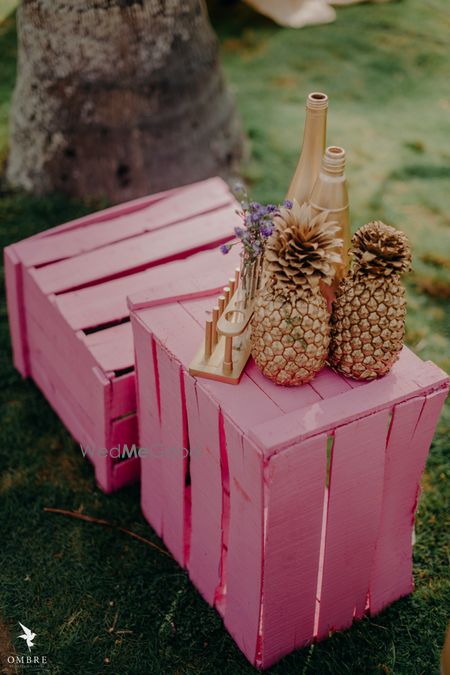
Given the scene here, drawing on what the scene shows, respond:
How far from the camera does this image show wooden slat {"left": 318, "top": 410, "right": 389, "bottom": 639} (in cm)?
225

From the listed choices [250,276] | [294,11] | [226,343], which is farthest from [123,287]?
[294,11]

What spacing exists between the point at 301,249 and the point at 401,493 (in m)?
0.98

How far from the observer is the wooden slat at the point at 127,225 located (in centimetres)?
340

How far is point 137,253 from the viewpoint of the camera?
11.1 ft

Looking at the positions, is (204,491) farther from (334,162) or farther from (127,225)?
(127,225)

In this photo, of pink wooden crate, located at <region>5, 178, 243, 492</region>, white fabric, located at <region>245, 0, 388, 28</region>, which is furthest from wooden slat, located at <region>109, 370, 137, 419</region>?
white fabric, located at <region>245, 0, 388, 28</region>

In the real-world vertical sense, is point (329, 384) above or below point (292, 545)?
above

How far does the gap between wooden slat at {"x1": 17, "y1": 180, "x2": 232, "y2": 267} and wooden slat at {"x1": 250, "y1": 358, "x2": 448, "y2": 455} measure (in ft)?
5.24

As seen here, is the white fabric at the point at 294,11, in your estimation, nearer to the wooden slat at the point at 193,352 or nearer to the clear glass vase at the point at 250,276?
the wooden slat at the point at 193,352

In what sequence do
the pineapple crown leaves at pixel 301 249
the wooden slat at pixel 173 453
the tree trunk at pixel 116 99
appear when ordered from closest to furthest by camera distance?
the pineapple crown leaves at pixel 301 249 < the wooden slat at pixel 173 453 < the tree trunk at pixel 116 99

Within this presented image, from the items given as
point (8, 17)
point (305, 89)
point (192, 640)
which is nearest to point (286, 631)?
point (192, 640)

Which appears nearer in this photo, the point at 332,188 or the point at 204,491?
the point at 332,188

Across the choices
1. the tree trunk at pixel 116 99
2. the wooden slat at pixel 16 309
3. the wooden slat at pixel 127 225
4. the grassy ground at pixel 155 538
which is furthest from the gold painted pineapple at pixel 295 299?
the tree trunk at pixel 116 99

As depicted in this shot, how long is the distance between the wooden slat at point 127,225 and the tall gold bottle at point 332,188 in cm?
142
